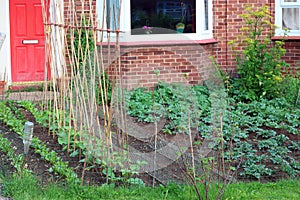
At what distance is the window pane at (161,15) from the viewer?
34.4ft

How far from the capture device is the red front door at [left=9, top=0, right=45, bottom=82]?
37.2ft

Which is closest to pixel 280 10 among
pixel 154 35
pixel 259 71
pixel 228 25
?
pixel 228 25

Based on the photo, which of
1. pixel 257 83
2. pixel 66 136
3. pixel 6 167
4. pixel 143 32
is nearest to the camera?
pixel 6 167

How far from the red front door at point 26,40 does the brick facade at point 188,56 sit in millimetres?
919

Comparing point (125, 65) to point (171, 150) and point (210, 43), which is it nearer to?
point (210, 43)

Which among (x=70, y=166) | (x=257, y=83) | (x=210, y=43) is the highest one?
(x=210, y=43)

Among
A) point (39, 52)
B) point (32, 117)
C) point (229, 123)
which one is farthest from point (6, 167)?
point (39, 52)

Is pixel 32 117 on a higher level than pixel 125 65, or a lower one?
lower

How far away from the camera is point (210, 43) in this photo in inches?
438

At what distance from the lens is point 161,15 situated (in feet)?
35.0

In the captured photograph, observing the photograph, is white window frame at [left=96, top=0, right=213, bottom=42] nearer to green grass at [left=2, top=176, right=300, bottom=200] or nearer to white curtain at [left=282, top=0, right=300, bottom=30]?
white curtain at [left=282, top=0, right=300, bottom=30]

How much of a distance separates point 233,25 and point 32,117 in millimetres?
4855

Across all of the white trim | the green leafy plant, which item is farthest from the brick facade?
the white trim

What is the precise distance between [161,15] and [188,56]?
0.93 metres
